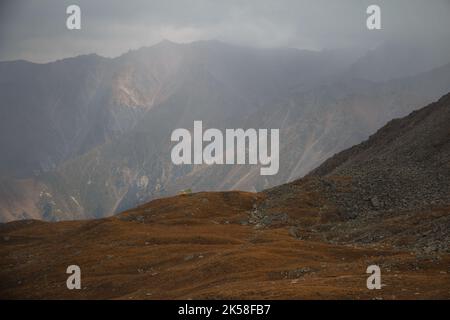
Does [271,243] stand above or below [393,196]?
below

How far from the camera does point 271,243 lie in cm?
6531

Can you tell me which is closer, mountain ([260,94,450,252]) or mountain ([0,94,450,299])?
mountain ([0,94,450,299])

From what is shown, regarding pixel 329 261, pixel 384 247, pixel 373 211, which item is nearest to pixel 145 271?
pixel 329 261

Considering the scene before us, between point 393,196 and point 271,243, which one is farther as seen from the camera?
point 393,196

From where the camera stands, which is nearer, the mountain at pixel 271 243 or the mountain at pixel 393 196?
the mountain at pixel 271 243

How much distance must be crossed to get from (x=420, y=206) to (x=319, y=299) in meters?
48.9

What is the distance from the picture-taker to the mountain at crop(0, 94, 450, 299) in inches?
1772

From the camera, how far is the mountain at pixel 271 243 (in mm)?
45000

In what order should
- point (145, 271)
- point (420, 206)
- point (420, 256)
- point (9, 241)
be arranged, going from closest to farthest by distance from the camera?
point (420, 256) < point (145, 271) < point (420, 206) < point (9, 241)

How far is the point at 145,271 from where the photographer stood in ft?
194
